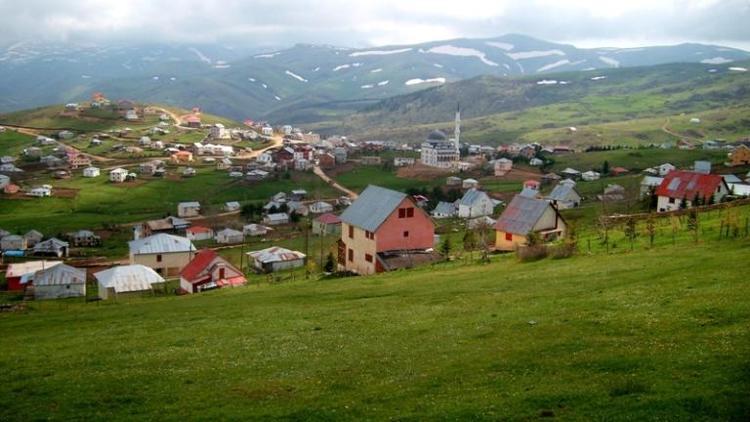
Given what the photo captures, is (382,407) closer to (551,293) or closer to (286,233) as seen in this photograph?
(551,293)

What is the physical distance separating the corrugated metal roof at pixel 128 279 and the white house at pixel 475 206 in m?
63.5

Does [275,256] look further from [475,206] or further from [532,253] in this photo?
[475,206]

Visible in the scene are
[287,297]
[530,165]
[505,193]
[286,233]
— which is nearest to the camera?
[287,297]

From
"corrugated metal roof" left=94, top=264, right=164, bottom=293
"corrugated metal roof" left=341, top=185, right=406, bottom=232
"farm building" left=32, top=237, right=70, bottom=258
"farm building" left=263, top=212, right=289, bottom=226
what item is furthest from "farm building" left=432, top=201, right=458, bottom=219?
"corrugated metal roof" left=94, top=264, right=164, bottom=293

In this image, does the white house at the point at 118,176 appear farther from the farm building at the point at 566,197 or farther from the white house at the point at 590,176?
the white house at the point at 590,176

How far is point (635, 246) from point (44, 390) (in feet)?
104

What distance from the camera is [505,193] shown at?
445ft

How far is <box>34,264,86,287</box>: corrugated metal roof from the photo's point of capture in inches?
2686

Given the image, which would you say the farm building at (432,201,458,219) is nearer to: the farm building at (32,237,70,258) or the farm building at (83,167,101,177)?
the farm building at (32,237,70,258)

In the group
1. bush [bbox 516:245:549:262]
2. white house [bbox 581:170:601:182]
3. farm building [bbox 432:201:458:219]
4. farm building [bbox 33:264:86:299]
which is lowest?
farm building [bbox 33:264:86:299]

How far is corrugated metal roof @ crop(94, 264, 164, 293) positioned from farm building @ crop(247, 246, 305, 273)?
11826mm

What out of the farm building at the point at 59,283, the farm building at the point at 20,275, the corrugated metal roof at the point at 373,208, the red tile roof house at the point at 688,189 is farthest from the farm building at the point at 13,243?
the red tile roof house at the point at 688,189

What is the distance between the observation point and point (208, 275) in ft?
199

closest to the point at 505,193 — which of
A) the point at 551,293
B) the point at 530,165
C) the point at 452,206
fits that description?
the point at 452,206
